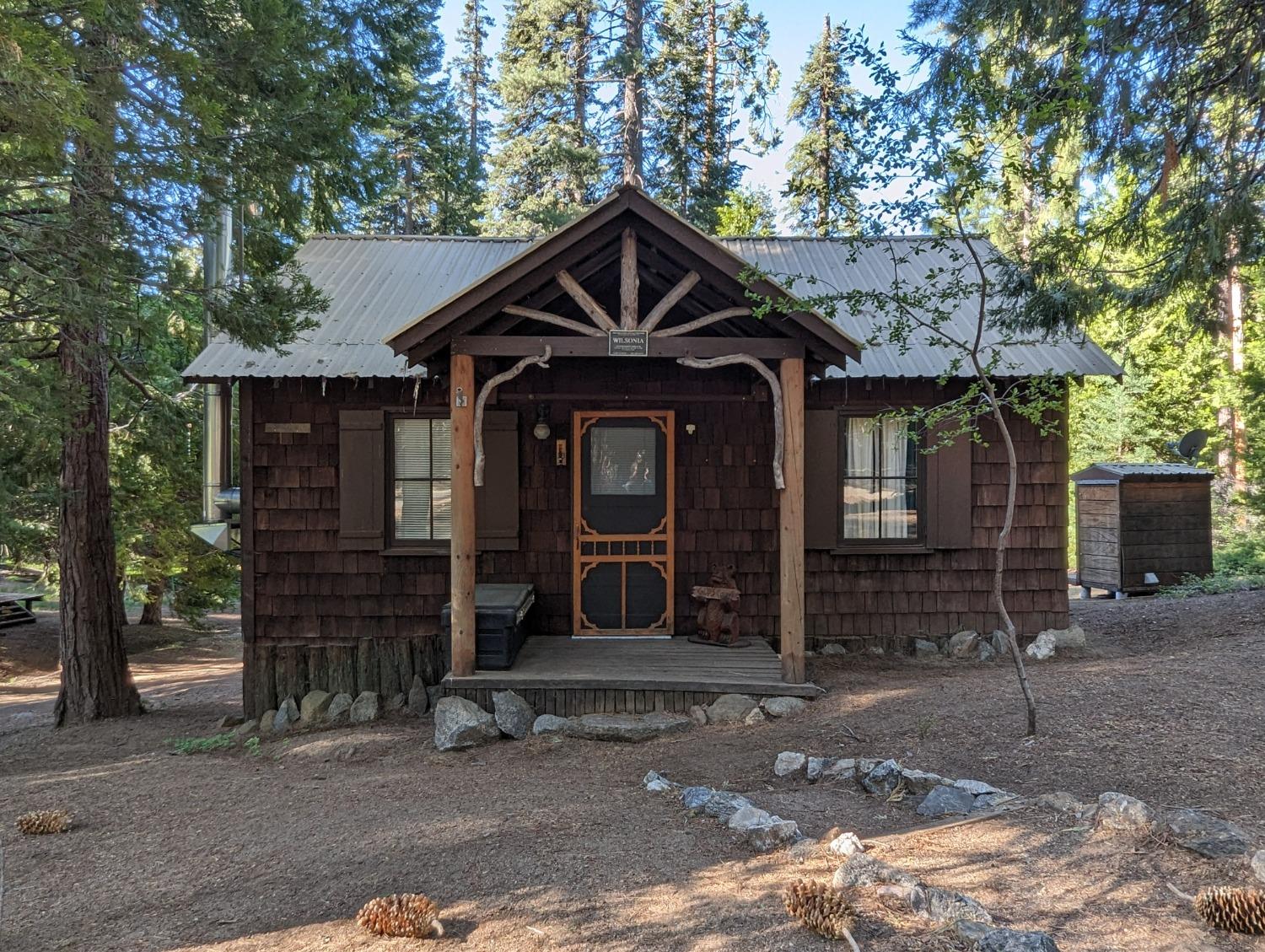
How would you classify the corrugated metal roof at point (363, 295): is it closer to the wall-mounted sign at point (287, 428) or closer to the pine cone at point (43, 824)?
the wall-mounted sign at point (287, 428)

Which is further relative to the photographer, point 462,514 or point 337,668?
point 337,668

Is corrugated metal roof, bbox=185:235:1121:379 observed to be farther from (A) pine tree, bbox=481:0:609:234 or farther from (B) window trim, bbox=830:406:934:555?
(A) pine tree, bbox=481:0:609:234

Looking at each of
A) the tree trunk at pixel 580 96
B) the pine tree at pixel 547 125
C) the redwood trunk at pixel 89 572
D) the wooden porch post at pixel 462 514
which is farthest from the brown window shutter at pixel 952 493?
the tree trunk at pixel 580 96

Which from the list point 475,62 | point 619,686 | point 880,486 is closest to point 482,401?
point 619,686

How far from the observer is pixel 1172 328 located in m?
13.3

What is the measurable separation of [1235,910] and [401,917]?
9.82 ft

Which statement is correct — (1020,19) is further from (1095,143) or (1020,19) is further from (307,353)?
(307,353)

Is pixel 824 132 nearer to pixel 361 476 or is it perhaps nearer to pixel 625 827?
pixel 361 476

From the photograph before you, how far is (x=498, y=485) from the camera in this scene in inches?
314

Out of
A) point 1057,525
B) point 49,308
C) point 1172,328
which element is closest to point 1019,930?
point 1057,525

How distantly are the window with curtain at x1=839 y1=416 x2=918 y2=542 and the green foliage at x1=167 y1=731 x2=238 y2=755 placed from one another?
5.98 m

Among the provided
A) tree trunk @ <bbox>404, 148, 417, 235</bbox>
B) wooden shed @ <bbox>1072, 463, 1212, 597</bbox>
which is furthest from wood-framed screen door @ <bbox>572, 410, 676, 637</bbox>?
tree trunk @ <bbox>404, 148, 417, 235</bbox>

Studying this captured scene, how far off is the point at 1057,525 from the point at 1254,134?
3.82 m

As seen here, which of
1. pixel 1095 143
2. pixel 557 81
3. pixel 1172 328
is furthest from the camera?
pixel 557 81
